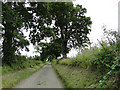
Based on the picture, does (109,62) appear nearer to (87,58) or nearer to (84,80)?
(84,80)

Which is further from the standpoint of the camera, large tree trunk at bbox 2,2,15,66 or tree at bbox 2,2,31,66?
large tree trunk at bbox 2,2,15,66

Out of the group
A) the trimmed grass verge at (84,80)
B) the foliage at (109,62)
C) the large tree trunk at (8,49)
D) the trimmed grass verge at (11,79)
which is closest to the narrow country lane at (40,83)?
the trimmed grass verge at (11,79)

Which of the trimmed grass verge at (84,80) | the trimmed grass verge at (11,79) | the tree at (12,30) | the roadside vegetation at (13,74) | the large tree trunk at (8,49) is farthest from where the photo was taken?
the large tree trunk at (8,49)

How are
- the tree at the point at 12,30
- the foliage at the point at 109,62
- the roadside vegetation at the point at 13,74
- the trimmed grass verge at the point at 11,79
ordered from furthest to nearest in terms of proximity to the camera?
the tree at the point at 12,30, the roadside vegetation at the point at 13,74, the trimmed grass verge at the point at 11,79, the foliage at the point at 109,62

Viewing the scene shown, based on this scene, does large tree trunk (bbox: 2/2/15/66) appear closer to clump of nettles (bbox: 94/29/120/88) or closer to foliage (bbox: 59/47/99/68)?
foliage (bbox: 59/47/99/68)

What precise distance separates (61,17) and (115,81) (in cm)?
1955

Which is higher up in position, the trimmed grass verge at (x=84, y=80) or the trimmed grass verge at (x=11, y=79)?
the trimmed grass verge at (x=84, y=80)

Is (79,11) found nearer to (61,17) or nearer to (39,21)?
(61,17)

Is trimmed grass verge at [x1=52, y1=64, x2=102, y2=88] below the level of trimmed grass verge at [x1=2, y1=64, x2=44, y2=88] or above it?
above

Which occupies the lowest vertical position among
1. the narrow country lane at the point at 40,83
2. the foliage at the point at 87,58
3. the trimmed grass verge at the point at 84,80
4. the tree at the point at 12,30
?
the narrow country lane at the point at 40,83

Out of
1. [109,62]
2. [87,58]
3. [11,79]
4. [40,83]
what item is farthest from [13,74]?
[109,62]

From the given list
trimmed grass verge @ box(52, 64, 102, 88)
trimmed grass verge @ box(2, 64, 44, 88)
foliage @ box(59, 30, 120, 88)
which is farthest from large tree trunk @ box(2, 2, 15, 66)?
foliage @ box(59, 30, 120, 88)

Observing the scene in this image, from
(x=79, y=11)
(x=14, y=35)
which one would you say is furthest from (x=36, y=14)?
(x=79, y=11)

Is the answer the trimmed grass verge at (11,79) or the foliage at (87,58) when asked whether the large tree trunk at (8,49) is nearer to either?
the trimmed grass verge at (11,79)
